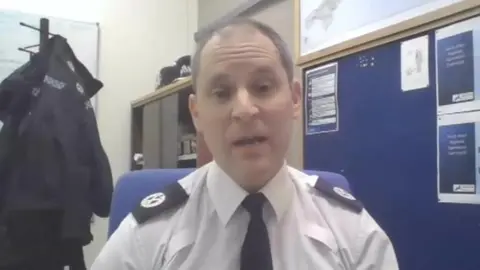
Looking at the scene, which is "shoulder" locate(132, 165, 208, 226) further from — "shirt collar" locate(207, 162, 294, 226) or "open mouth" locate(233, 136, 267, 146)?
"open mouth" locate(233, 136, 267, 146)

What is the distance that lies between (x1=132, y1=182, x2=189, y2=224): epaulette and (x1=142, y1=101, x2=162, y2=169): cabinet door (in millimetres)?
2017

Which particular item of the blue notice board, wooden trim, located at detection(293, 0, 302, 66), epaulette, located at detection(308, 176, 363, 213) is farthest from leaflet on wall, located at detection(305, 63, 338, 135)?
epaulette, located at detection(308, 176, 363, 213)

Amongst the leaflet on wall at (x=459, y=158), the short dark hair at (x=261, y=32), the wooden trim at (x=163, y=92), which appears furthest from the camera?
the wooden trim at (x=163, y=92)

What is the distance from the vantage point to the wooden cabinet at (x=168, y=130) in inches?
112

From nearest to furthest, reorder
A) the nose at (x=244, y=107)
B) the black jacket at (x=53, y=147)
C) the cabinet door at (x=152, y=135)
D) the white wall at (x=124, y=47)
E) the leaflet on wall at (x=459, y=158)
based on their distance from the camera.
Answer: the nose at (x=244, y=107), the leaflet on wall at (x=459, y=158), the black jacket at (x=53, y=147), the cabinet door at (x=152, y=135), the white wall at (x=124, y=47)

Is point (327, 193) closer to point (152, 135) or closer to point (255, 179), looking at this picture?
point (255, 179)

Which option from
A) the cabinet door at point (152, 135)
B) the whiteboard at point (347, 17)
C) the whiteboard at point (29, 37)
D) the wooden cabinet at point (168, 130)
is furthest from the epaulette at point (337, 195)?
the whiteboard at point (29, 37)

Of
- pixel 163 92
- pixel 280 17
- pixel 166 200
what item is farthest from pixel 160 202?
pixel 163 92

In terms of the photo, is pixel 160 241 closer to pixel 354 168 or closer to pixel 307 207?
pixel 307 207

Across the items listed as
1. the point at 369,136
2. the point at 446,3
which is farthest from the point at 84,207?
the point at 446,3

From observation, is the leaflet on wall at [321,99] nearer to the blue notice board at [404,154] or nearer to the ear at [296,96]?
the blue notice board at [404,154]

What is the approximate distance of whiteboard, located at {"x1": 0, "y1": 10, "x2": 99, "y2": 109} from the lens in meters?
3.20

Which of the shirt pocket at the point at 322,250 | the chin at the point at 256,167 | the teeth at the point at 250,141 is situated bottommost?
the shirt pocket at the point at 322,250

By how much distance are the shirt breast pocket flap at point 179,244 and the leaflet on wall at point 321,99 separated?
39.4 inches
